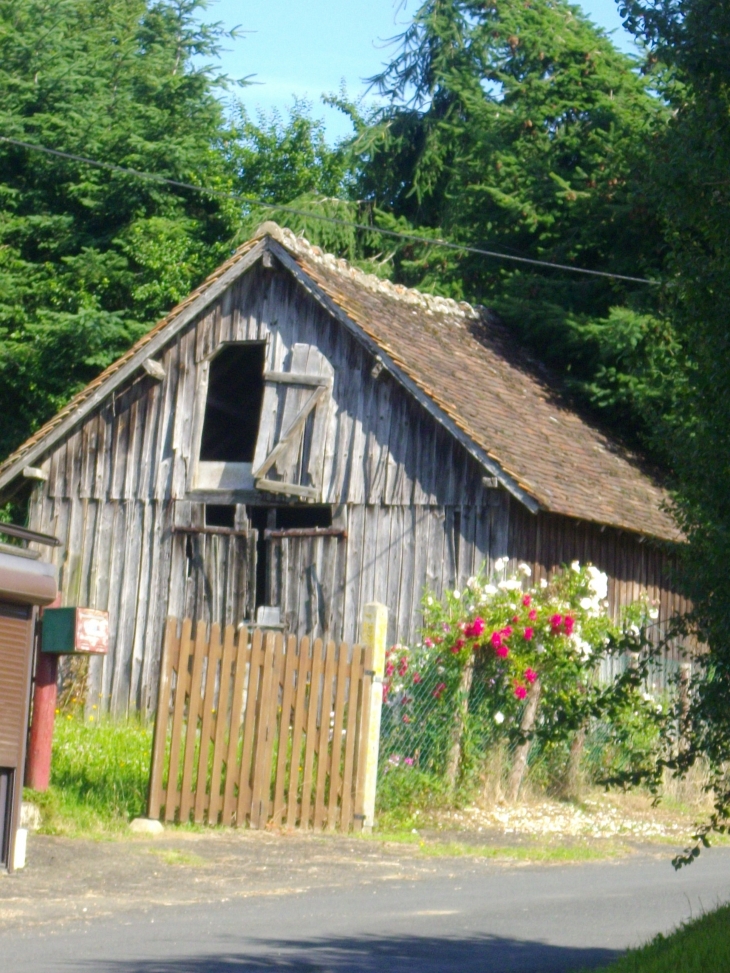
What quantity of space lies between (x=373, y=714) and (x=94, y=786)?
2473mm

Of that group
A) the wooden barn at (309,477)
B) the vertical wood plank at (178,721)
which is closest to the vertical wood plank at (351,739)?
the vertical wood plank at (178,721)

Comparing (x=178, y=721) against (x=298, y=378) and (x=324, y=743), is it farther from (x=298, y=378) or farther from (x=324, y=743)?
(x=298, y=378)

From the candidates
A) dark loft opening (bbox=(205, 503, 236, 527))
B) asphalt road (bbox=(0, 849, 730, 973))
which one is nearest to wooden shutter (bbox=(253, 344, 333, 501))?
dark loft opening (bbox=(205, 503, 236, 527))

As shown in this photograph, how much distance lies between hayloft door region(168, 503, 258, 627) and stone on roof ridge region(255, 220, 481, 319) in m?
3.56

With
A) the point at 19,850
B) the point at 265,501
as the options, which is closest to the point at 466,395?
the point at 265,501

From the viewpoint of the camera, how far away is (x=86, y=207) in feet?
93.4

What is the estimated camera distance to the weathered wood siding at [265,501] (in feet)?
53.3

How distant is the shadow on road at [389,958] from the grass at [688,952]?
510 mm

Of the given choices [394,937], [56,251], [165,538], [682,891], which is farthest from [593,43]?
[394,937]

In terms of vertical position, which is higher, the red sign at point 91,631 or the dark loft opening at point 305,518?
the dark loft opening at point 305,518

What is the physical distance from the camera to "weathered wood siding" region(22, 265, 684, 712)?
16.2 meters

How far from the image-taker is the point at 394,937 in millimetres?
7641

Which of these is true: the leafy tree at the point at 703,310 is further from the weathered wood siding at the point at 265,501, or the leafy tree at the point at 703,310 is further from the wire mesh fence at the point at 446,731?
the weathered wood siding at the point at 265,501

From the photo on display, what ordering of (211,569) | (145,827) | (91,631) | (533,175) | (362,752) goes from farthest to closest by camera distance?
(533,175), (211,569), (362,752), (145,827), (91,631)
